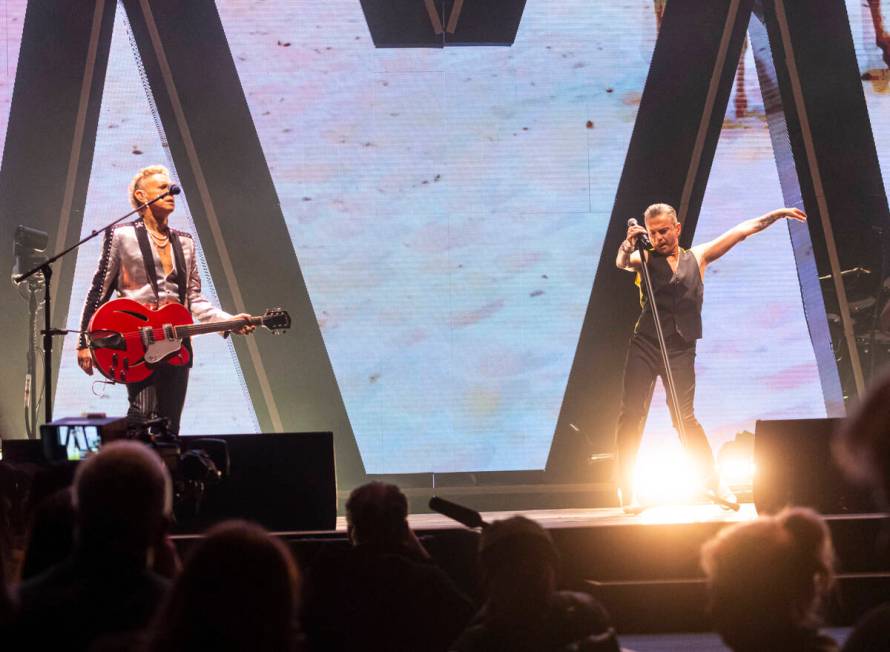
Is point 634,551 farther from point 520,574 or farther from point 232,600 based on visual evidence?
point 232,600

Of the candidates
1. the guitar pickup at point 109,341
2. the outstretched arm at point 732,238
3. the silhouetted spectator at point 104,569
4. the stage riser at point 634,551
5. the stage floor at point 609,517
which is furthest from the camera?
the outstretched arm at point 732,238

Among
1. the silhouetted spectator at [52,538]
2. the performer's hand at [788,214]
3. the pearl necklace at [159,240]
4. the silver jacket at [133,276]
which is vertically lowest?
the silhouetted spectator at [52,538]

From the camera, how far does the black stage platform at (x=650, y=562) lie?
162 inches

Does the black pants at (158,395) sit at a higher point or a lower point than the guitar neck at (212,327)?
lower

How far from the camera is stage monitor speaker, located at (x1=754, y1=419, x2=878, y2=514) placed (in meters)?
4.41

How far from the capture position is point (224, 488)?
4.52m

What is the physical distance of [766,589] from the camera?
176 cm

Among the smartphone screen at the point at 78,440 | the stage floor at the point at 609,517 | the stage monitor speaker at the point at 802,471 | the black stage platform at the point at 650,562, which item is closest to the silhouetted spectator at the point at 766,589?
the smartphone screen at the point at 78,440

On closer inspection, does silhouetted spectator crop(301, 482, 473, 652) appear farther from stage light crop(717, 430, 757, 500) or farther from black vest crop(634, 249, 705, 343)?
stage light crop(717, 430, 757, 500)

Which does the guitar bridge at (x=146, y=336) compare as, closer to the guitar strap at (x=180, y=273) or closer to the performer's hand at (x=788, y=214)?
the guitar strap at (x=180, y=273)

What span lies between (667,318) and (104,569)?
462 cm

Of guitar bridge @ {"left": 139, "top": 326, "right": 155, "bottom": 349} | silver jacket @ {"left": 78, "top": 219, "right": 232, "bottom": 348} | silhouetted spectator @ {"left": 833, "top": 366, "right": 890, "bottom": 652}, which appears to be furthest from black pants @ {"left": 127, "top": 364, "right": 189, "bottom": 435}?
silhouetted spectator @ {"left": 833, "top": 366, "right": 890, "bottom": 652}

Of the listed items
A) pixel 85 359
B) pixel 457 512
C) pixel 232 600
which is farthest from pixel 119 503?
pixel 85 359

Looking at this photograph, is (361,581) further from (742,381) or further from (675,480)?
(742,381)
